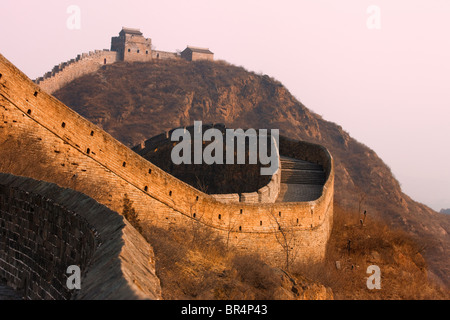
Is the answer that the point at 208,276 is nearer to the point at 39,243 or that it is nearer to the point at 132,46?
the point at 39,243

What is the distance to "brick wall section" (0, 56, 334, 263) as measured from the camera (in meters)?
12.8

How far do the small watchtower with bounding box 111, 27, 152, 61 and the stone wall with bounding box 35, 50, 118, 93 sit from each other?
55.1 inches

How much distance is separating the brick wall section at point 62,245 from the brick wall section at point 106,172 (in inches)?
163

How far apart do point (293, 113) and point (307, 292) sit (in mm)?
53986

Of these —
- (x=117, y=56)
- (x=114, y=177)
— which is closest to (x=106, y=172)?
(x=114, y=177)

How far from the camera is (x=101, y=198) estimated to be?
1261 cm

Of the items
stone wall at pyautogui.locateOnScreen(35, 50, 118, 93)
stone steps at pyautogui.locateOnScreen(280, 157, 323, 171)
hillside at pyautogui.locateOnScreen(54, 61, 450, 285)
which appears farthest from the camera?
stone wall at pyautogui.locateOnScreen(35, 50, 118, 93)

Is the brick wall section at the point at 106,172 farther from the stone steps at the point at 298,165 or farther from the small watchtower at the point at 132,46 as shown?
the small watchtower at the point at 132,46

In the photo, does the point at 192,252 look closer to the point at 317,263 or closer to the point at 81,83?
the point at 317,263

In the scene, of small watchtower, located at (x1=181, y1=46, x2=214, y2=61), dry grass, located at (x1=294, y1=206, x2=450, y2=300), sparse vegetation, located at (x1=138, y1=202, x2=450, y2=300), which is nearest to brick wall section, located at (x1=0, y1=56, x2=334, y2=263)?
sparse vegetation, located at (x1=138, y1=202, x2=450, y2=300)

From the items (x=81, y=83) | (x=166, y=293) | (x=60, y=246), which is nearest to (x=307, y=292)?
(x=166, y=293)

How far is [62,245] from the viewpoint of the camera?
250 inches

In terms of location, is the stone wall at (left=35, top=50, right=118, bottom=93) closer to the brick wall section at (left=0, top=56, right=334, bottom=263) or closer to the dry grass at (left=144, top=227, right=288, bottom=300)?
the brick wall section at (left=0, top=56, right=334, bottom=263)

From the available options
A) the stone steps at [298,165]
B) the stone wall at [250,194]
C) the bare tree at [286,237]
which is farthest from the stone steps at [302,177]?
the bare tree at [286,237]
